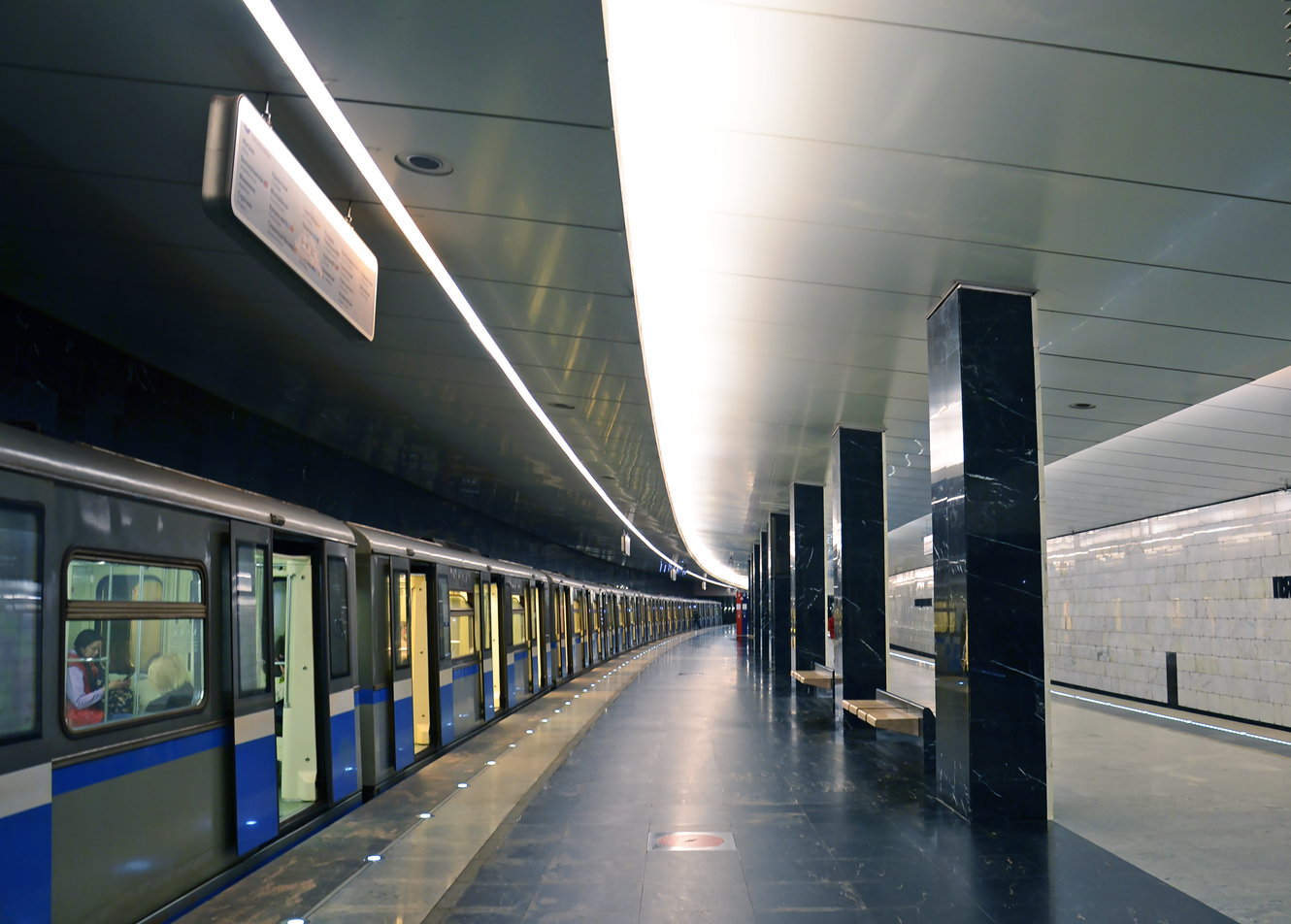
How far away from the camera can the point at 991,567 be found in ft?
23.0

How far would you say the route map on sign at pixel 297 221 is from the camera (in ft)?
11.7

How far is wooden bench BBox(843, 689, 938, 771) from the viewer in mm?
8430

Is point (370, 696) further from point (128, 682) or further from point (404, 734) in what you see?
point (128, 682)

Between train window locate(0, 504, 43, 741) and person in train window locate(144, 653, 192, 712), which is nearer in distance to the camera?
train window locate(0, 504, 43, 741)

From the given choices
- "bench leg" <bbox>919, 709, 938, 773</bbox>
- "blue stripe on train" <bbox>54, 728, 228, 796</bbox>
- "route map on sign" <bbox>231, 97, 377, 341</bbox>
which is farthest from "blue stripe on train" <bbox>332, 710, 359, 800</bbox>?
"bench leg" <bbox>919, 709, 938, 773</bbox>

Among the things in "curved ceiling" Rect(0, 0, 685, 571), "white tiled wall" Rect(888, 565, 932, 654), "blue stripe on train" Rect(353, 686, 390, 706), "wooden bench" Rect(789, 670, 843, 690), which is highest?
"curved ceiling" Rect(0, 0, 685, 571)

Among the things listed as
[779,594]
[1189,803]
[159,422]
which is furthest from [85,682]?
[779,594]

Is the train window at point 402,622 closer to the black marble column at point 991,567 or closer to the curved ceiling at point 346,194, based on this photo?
the curved ceiling at point 346,194

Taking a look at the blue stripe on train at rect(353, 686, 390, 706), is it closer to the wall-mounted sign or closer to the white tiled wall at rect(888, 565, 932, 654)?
the wall-mounted sign

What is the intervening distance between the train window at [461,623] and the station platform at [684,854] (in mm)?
1389

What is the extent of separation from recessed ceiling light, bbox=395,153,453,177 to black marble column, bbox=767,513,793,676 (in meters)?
17.8

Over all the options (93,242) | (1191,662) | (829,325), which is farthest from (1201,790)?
(93,242)

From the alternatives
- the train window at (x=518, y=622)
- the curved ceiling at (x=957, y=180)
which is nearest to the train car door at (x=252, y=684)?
the curved ceiling at (x=957, y=180)

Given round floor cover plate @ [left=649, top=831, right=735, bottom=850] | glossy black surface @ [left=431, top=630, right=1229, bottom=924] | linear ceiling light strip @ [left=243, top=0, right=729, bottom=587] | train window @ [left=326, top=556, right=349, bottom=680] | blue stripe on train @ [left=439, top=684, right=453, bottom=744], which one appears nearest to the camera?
linear ceiling light strip @ [left=243, top=0, right=729, bottom=587]
